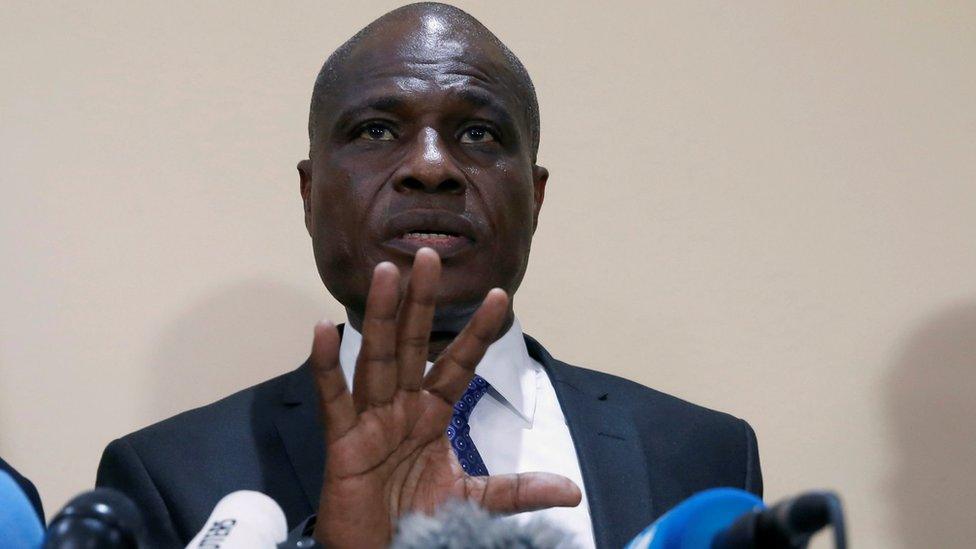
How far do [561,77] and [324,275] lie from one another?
2.42 ft

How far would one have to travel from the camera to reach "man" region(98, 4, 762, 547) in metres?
1.49

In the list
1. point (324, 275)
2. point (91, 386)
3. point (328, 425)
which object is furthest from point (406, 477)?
point (91, 386)

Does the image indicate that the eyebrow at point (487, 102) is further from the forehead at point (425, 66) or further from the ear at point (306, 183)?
the ear at point (306, 183)

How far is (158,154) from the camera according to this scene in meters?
2.03

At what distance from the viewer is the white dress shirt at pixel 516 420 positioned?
1567mm

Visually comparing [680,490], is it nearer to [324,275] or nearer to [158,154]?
[324,275]

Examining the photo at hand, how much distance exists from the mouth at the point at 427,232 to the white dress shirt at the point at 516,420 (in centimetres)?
17

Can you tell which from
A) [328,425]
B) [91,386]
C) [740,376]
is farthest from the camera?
[740,376]

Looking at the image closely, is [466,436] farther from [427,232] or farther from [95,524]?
[95,524]

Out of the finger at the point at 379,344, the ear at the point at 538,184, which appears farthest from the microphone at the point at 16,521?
the ear at the point at 538,184

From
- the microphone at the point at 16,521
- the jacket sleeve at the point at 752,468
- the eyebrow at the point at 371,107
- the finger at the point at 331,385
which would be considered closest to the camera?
the microphone at the point at 16,521

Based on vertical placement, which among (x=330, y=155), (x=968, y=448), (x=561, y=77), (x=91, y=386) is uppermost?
(x=561, y=77)

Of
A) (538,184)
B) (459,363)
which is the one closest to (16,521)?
(459,363)

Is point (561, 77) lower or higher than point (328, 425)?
higher
